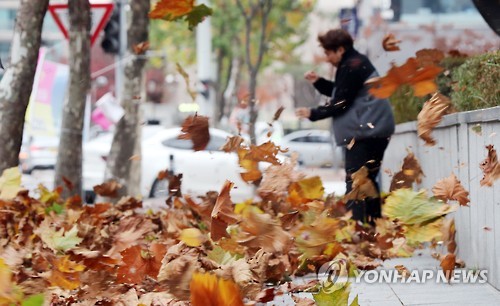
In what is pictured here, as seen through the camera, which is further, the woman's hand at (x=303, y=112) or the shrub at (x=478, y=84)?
the woman's hand at (x=303, y=112)

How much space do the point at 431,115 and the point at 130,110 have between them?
8046mm

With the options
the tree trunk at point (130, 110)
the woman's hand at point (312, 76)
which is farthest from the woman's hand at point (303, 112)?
the tree trunk at point (130, 110)

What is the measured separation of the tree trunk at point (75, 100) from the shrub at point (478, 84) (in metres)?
4.41

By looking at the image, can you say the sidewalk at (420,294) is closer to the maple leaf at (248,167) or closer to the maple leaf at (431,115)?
the maple leaf at (248,167)

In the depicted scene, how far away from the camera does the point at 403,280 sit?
585 cm

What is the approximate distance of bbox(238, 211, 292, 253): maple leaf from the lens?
475cm

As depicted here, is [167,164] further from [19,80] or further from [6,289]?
[6,289]

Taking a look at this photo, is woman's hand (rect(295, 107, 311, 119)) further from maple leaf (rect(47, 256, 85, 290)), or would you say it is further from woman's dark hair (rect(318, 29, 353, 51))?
maple leaf (rect(47, 256, 85, 290))

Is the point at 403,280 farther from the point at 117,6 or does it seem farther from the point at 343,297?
the point at 117,6

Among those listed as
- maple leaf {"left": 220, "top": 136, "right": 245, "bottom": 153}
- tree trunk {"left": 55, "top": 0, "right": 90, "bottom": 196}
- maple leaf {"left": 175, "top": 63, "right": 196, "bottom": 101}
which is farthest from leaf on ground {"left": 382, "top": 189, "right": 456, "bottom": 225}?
tree trunk {"left": 55, "top": 0, "right": 90, "bottom": 196}

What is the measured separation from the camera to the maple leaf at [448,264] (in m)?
5.76

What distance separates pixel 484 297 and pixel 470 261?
98 cm

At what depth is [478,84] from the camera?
624cm

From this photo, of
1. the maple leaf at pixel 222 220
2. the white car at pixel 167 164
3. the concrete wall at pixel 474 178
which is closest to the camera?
the maple leaf at pixel 222 220
